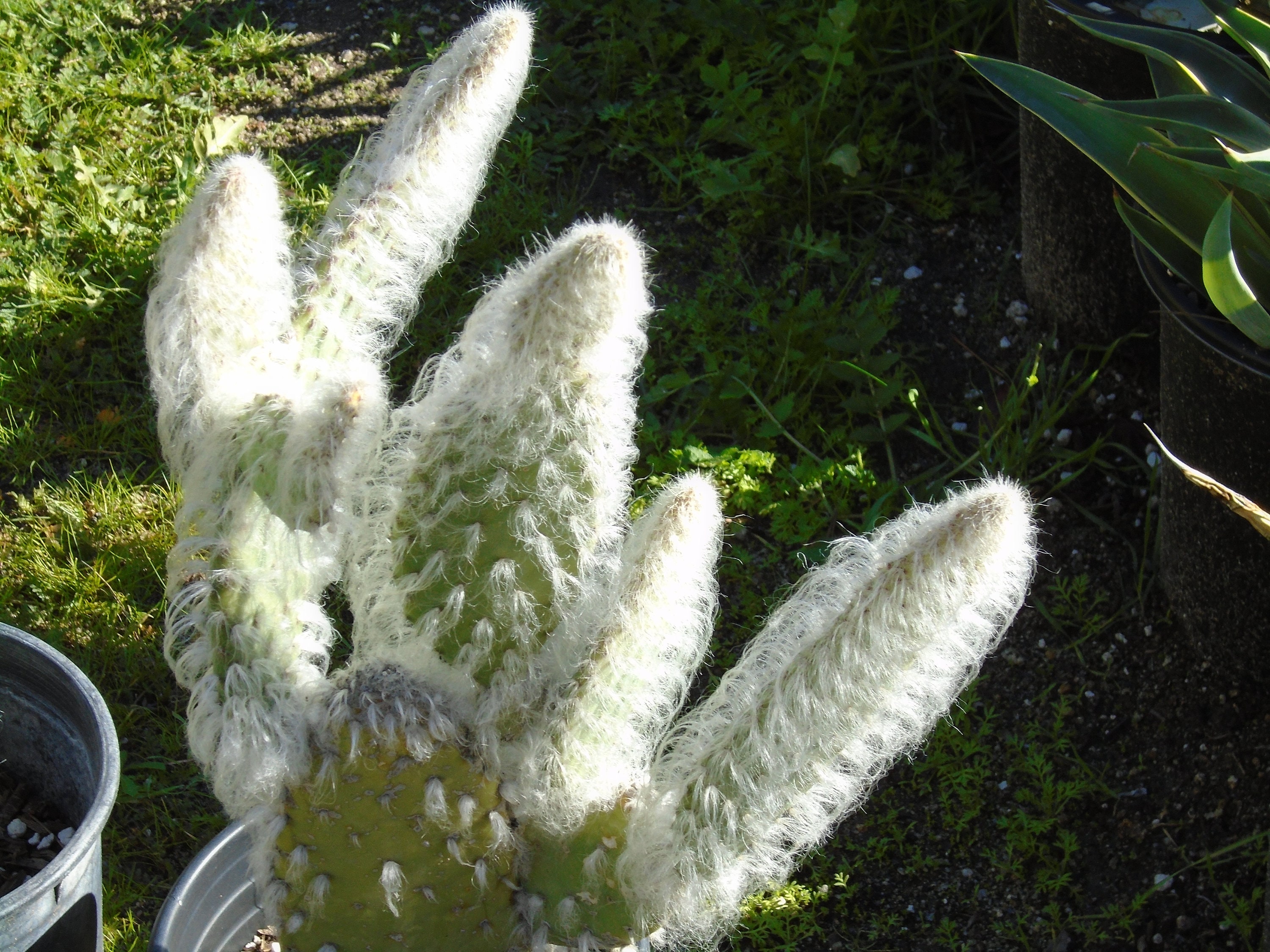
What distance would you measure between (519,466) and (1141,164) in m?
1.18

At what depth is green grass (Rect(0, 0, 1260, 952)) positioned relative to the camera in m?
2.16

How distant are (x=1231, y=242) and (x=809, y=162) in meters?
1.38

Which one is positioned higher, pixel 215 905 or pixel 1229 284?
pixel 1229 284

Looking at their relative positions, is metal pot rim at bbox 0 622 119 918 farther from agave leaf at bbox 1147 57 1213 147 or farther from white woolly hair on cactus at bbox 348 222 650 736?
agave leaf at bbox 1147 57 1213 147

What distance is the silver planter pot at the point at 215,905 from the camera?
1620 mm

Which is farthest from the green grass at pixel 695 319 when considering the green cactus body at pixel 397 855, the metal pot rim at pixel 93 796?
the green cactus body at pixel 397 855

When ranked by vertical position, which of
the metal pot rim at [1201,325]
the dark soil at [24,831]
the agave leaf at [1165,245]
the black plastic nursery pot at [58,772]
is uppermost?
the agave leaf at [1165,245]

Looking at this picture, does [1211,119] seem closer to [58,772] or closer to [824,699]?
[824,699]

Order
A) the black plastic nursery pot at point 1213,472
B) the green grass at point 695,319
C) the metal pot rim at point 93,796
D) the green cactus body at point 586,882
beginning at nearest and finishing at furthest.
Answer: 1. the green cactus body at point 586,882
2. the metal pot rim at point 93,796
3. the black plastic nursery pot at point 1213,472
4. the green grass at point 695,319

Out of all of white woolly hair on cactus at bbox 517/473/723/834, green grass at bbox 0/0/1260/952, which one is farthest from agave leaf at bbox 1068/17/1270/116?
white woolly hair on cactus at bbox 517/473/723/834

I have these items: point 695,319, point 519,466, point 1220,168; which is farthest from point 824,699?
point 695,319

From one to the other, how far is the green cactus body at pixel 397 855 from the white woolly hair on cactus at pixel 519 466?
81 millimetres

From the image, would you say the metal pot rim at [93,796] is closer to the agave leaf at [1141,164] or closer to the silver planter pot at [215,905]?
the silver planter pot at [215,905]

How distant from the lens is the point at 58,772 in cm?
193
